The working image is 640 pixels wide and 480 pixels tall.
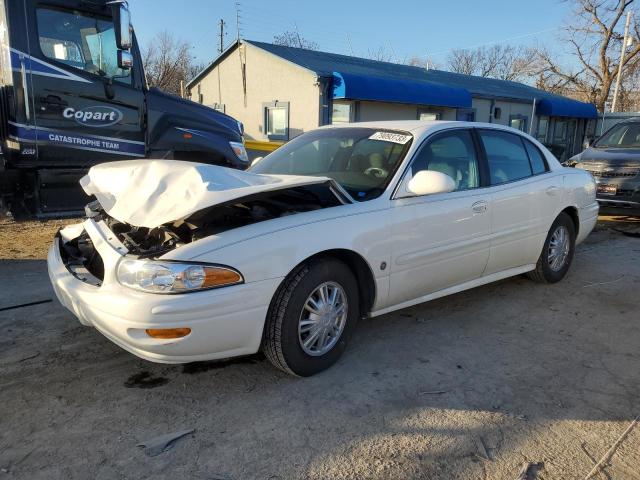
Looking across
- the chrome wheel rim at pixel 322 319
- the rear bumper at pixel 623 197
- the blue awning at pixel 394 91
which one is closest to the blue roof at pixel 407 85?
the blue awning at pixel 394 91

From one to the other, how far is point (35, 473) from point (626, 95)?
45.2 metres

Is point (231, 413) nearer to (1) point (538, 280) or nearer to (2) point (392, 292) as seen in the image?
(2) point (392, 292)

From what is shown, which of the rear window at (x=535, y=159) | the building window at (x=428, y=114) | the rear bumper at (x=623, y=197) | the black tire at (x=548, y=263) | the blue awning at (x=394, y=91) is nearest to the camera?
the rear window at (x=535, y=159)

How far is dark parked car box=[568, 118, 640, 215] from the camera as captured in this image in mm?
8281

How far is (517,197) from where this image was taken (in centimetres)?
443

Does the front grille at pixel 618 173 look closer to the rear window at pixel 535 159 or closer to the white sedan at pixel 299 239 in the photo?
the rear window at pixel 535 159

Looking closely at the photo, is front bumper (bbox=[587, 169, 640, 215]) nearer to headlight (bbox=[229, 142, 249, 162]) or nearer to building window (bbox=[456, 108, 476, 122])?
headlight (bbox=[229, 142, 249, 162])

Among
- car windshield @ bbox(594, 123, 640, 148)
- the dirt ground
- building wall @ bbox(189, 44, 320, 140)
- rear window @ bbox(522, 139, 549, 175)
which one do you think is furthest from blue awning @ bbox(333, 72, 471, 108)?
the dirt ground

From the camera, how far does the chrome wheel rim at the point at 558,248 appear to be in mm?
5035

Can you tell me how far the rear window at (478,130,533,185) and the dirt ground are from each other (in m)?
1.20

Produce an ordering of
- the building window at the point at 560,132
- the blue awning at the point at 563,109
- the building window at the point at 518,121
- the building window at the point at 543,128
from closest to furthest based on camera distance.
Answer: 1. the building window at the point at 518,121
2. the blue awning at the point at 563,109
3. the building window at the point at 543,128
4. the building window at the point at 560,132

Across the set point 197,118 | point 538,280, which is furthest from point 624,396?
point 197,118

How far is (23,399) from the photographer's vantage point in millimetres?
2889

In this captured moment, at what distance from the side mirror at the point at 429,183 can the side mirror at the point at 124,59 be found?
3.80 m
